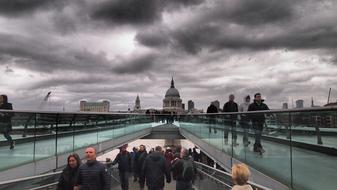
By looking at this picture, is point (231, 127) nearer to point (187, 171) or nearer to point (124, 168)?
point (187, 171)

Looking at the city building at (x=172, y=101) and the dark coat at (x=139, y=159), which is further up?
the city building at (x=172, y=101)

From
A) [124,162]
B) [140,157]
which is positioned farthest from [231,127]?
[124,162]

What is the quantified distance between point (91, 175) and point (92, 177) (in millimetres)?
33

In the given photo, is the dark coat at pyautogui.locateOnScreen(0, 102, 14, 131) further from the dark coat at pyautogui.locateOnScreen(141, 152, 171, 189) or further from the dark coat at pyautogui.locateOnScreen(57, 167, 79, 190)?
the dark coat at pyautogui.locateOnScreen(141, 152, 171, 189)

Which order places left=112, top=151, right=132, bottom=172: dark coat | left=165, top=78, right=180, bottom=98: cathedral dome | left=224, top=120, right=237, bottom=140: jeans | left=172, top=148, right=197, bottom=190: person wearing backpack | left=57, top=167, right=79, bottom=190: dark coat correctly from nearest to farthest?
left=57, top=167, right=79, bottom=190: dark coat < left=172, top=148, right=197, bottom=190: person wearing backpack < left=224, top=120, right=237, bottom=140: jeans < left=112, top=151, right=132, bottom=172: dark coat < left=165, top=78, right=180, bottom=98: cathedral dome

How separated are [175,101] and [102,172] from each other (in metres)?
150

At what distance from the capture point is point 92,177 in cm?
604

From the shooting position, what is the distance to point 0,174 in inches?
274

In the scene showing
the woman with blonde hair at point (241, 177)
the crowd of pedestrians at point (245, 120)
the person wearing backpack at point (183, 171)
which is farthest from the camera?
the person wearing backpack at point (183, 171)

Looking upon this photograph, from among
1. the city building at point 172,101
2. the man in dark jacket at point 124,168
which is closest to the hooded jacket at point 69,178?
the man in dark jacket at point 124,168

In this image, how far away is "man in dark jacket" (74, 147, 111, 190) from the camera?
604 cm

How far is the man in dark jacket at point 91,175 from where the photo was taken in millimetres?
6035

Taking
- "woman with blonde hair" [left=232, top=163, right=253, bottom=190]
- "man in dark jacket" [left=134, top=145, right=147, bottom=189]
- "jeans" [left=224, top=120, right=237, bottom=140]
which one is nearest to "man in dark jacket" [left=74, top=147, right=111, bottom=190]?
"woman with blonde hair" [left=232, top=163, right=253, bottom=190]

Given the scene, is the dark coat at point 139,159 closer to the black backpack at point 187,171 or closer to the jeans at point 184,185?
the jeans at point 184,185
